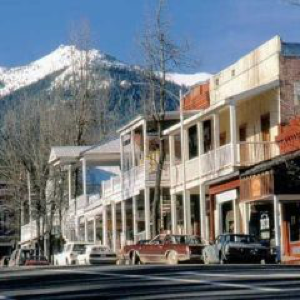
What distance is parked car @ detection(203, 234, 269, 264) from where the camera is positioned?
3762 centimetres

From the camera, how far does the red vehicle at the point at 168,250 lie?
39625 millimetres

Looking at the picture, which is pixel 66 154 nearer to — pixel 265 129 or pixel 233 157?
pixel 265 129

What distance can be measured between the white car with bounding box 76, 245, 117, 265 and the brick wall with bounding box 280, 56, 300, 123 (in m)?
11.3

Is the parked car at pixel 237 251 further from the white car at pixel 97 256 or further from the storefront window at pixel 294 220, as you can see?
the white car at pixel 97 256

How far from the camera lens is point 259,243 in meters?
38.2

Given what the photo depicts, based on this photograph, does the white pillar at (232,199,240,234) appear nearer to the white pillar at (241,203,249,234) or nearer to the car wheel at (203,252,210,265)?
the white pillar at (241,203,249,234)

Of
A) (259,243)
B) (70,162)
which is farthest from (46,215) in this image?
(259,243)

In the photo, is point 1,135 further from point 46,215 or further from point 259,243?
point 259,243

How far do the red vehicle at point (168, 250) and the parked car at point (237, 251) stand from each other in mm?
1063

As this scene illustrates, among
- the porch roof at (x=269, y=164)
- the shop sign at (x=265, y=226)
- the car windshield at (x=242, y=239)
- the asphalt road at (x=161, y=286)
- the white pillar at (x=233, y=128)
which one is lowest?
the asphalt road at (x=161, y=286)

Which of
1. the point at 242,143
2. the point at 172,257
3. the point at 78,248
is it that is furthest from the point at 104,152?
the point at 172,257

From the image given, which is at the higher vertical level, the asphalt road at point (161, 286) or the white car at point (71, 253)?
the white car at point (71, 253)

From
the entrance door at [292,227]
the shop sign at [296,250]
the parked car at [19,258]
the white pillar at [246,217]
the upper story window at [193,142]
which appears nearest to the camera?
the shop sign at [296,250]

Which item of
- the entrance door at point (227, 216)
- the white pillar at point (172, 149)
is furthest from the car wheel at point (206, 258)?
the white pillar at point (172, 149)
